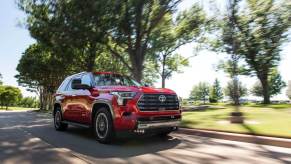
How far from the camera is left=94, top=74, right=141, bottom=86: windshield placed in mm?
10189

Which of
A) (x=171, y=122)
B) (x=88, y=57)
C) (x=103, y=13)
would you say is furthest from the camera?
(x=88, y=57)

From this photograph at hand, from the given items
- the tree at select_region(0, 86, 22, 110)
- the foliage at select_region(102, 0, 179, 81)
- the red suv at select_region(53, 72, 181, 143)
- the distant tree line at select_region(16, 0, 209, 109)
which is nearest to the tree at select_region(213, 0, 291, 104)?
the distant tree line at select_region(16, 0, 209, 109)

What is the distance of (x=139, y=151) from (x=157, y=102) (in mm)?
1504

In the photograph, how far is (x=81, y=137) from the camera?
1070 cm

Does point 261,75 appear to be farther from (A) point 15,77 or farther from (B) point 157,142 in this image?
(A) point 15,77

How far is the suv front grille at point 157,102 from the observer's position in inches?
343

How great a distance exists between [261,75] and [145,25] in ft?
73.5

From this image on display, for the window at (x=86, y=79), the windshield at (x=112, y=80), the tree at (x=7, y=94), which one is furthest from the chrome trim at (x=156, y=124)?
the tree at (x=7, y=94)

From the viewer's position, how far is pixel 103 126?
30.6 ft

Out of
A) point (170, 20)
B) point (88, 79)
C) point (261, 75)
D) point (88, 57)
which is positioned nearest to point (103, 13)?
point (170, 20)

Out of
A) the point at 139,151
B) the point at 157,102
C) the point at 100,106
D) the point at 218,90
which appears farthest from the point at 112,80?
the point at 218,90

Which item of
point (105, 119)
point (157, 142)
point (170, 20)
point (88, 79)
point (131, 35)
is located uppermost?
point (170, 20)

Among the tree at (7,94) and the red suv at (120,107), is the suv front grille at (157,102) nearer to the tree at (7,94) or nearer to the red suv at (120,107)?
the red suv at (120,107)

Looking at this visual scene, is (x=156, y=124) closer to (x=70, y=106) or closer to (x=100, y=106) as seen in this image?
(x=100, y=106)
